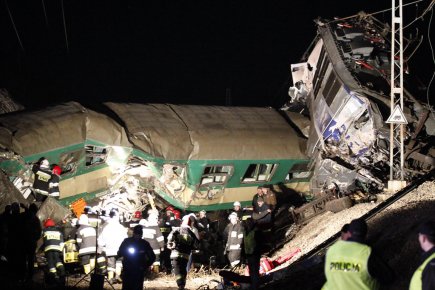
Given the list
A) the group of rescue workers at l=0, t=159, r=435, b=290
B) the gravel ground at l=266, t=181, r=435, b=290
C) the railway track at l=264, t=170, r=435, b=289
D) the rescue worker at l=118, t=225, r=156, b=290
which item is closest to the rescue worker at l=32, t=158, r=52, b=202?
the group of rescue workers at l=0, t=159, r=435, b=290

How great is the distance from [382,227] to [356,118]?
18.3 ft

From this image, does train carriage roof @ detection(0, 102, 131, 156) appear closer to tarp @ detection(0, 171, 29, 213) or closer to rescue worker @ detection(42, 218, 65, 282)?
tarp @ detection(0, 171, 29, 213)

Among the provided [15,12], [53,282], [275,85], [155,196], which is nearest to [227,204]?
[155,196]

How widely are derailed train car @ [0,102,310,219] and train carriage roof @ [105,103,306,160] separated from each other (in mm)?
25

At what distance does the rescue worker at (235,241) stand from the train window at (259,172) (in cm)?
278

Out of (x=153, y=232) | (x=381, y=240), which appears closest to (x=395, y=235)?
(x=381, y=240)

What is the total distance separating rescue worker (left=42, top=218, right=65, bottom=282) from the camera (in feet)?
35.6

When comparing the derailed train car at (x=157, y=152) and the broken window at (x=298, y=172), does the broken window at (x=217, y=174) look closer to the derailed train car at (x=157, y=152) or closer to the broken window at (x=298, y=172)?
the derailed train car at (x=157, y=152)

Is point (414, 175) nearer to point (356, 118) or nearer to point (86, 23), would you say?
point (356, 118)

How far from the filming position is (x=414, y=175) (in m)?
13.0

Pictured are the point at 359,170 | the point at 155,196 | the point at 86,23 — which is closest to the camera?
the point at 359,170

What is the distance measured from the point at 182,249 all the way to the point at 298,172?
6.18 m

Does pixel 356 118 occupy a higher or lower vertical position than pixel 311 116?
higher

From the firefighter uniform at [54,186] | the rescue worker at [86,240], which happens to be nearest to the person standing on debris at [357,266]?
the rescue worker at [86,240]
